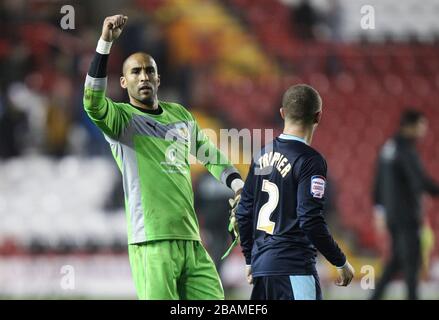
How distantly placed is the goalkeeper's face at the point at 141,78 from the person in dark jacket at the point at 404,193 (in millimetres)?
3550

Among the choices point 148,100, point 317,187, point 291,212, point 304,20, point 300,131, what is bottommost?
point 291,212

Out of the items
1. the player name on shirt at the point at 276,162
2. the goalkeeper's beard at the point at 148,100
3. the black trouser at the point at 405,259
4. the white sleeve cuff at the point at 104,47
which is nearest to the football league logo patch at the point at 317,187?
the player name on shirt at the point at 276,162

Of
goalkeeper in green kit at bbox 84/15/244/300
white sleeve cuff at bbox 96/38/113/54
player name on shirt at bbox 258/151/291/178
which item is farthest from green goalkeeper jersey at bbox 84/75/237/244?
player name on shirt at bbox 258/151/291/178

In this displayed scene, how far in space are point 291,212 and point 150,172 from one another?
0.80 metres

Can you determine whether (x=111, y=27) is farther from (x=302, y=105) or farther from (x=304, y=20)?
(x=304, y=20)

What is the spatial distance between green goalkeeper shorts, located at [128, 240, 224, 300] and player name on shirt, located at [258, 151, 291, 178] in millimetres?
614

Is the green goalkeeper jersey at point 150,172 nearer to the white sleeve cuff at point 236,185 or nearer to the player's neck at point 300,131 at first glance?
the white sleeve cuff at point 236,185

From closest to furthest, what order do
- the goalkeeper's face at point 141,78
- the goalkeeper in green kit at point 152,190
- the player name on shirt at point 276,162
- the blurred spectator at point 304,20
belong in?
the player name on shirt at point 276,162 < the goalkeeper in green kit at point 152,190 < the goalkeeper's face at point 141,78 < the blurred spectator at point 304,20

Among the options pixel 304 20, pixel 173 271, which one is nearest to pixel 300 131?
pixel 173 271

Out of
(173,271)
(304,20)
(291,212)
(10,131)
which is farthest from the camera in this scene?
(304,20)

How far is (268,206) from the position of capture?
184 inches

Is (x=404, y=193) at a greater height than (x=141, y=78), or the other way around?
(x=141, y=78)

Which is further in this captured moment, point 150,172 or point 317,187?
point 150,172

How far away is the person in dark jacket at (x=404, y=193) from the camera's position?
802 cm
